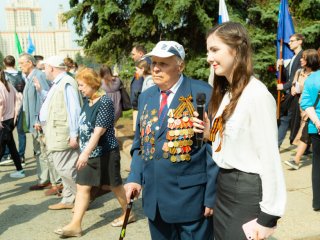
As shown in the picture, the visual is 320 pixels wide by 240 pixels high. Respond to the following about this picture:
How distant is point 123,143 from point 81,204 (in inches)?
167

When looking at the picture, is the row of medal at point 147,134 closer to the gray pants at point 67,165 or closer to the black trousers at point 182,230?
the black trousers at point 182,230

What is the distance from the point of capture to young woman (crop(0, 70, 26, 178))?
6.23 meters

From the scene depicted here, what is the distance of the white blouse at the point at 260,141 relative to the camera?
1838 mm

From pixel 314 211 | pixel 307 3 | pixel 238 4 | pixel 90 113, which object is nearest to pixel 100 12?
pixel 238 4

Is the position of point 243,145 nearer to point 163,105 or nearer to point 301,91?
point 163,105

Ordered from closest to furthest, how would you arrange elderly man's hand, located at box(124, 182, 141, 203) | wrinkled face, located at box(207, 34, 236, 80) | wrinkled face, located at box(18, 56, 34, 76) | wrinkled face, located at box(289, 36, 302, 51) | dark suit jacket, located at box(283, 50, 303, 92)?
wrinkled face, located at box(207, 34, 236, 80), elderly man's hand, located at box(124, 182, 141, 203), wrinkled face, located at box(18, 56, 34, 76), dark suit jacket, located at box(283, 50, 303, 92), wrinkled face, located at box(289, 36, 302, 51)

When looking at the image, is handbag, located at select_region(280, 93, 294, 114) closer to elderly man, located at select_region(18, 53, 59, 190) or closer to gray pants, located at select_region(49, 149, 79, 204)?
gray pants, located at select_region(49, 149, 79, 204)

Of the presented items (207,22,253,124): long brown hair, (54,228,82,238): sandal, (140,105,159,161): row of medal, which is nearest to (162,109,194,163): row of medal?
(140,105,159,161): row of medal

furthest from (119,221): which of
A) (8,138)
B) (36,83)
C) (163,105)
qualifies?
(8,138)

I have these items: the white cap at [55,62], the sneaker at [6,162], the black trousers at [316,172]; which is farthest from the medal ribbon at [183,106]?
the sneaker at [6,162]

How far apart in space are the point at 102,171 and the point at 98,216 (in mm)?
886

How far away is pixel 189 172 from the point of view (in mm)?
2541

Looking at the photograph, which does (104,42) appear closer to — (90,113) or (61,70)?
(61,70)

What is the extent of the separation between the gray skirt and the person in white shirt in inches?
93.0
